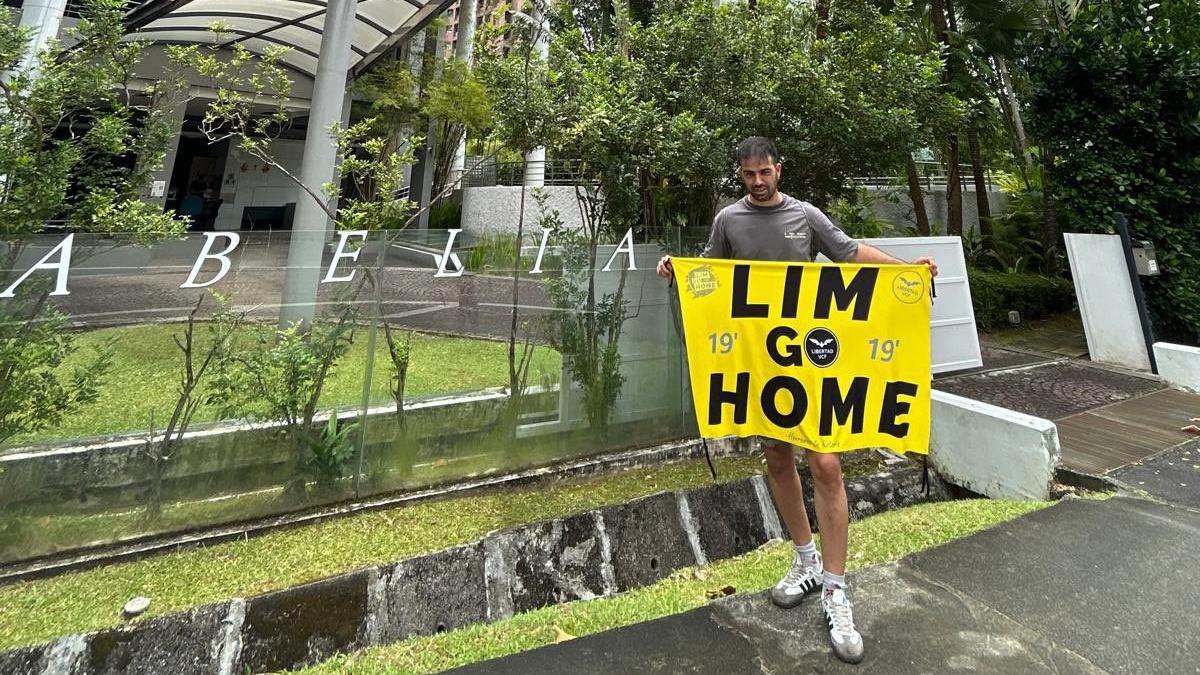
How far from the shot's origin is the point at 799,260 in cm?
276

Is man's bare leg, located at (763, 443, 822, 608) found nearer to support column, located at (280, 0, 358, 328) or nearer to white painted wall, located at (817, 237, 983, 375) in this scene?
white painted wall, located at (817, 237, 983, 375)

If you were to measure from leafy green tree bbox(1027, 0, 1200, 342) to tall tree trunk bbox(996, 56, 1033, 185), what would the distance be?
4636 mm

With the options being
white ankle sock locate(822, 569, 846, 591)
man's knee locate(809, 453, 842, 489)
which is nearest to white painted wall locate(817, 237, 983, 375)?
man's knee locate(809, 453, 842, 489)

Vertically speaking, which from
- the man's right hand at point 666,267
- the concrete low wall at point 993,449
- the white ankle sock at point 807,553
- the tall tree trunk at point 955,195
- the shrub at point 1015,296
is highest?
the tall tree trunk at point 955,195

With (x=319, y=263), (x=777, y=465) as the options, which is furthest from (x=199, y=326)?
(x=777, y=465)

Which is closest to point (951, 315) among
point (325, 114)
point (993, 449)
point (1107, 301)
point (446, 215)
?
point (1107, 301)

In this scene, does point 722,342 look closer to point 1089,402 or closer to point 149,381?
point 149,381

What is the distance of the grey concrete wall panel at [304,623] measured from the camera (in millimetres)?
2760

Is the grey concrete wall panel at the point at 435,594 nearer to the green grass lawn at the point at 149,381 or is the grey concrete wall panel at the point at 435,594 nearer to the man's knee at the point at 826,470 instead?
the green grass lawn at the point at 149,381

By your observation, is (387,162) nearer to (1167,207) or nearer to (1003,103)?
(1167,207)

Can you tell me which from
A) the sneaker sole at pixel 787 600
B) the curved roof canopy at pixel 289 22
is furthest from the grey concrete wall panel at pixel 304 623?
the curved roof canopy at pixel 289 22

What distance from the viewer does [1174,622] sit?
95.7 inches

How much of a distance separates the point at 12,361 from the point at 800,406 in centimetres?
408

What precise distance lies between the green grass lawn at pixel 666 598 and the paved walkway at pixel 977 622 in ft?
0.79
